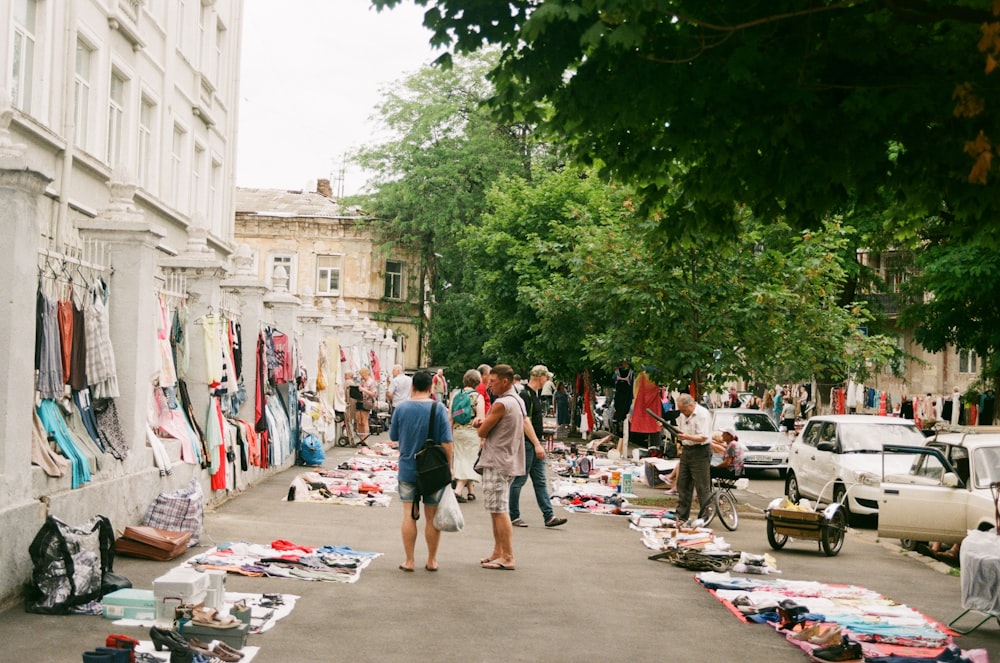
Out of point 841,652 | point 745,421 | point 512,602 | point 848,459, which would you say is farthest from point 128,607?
point 745,421

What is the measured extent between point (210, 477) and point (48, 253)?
19.2 feet

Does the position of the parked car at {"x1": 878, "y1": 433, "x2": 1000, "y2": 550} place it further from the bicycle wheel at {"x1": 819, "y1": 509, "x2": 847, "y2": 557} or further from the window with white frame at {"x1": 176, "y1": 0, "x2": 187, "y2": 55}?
the window with white frame at {"x1": 176, "y1": 0, "x2": 187, "y2": 55}

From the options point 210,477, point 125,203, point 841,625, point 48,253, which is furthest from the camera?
point 210,477

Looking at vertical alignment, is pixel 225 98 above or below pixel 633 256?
above

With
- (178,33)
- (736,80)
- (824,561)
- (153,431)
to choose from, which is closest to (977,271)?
(824,561)

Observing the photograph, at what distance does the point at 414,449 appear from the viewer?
37.9 feet

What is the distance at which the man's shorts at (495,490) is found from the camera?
40.4 ft

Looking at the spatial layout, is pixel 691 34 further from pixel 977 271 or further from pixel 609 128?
pixel 977 271

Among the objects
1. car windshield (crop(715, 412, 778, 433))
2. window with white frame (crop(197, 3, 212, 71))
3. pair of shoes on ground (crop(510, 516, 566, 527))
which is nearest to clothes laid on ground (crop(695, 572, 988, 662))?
pair of shoes on ground (crop(510, 516, 566, 527))

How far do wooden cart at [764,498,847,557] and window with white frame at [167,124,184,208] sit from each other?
1802 centimetres

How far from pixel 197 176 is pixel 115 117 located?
6.93m

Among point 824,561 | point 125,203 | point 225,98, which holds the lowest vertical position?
point 824,561

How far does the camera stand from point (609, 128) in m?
8.70

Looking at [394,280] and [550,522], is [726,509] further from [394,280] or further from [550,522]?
[394,280]
